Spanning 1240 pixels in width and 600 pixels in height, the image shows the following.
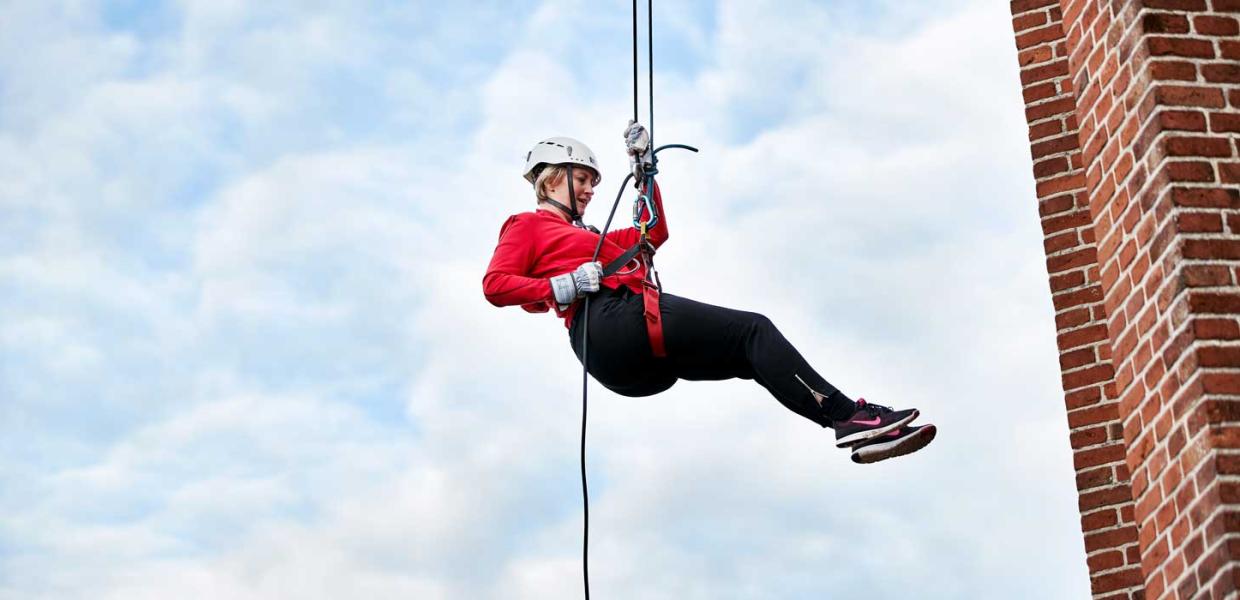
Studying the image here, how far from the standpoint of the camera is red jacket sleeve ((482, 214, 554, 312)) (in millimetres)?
8086

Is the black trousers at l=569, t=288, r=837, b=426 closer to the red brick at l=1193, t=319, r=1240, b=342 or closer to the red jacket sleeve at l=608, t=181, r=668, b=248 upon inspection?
the red jacket sleeve at l=608, t=181, r=668, b=248

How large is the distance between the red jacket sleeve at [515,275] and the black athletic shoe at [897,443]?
1.57 metres

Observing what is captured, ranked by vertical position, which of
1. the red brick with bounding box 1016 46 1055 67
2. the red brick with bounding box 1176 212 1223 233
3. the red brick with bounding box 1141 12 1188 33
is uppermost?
the red brick with bounding box 1016 46 1055 67

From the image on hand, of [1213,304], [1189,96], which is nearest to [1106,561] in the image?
[1213,304]

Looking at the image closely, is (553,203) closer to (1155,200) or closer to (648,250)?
(648,250)

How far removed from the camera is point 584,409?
8.16 m

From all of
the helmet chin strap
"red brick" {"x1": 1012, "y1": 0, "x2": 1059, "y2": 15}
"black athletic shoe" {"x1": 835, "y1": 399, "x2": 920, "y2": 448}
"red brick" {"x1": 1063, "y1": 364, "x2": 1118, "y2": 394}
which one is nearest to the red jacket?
the helmet chin strap

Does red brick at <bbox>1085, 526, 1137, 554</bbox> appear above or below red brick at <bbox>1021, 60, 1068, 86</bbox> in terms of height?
below

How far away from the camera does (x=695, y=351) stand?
25.6 ft

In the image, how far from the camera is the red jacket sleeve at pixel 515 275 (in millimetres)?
8086

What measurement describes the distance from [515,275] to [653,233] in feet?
2.21

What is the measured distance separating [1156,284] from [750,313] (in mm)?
1876

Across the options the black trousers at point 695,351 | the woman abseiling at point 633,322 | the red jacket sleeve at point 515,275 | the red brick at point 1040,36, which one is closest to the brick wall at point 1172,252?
the woman abseiling at point 633,322

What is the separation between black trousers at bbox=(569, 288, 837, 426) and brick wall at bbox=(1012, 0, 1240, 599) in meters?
1.34
